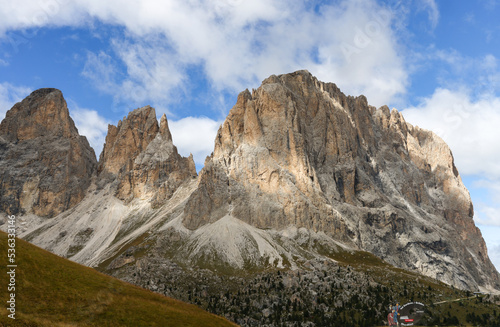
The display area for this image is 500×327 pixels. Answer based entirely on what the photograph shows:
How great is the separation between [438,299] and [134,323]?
155m

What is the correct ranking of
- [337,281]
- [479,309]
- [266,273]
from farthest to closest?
1. [266,273]
2. [337,281]
3. [479,309]

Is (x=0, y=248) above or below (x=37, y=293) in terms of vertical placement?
above

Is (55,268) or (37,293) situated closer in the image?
(37,293)

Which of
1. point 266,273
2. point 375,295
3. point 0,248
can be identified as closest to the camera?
point 0,248

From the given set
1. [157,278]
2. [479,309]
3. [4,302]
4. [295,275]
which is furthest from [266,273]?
[4,302]

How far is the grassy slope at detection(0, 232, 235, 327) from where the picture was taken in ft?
148

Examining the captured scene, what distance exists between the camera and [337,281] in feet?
577

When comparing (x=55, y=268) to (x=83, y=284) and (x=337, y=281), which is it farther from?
(x=337, y=281)

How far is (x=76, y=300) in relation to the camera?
164 ft

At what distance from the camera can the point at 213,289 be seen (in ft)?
594

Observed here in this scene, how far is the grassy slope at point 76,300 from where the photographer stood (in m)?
45.0

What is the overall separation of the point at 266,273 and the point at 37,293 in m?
154

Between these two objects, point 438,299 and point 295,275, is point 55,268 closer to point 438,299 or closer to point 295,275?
point 295,275

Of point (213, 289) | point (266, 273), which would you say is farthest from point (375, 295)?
point (213, 289)
